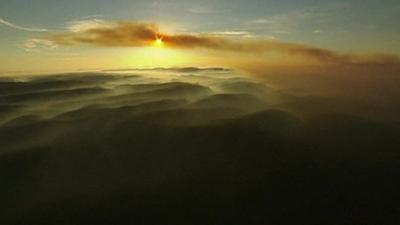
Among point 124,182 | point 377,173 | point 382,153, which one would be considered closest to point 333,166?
point 377,173

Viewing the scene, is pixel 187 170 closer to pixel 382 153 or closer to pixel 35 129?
pixel 382 153

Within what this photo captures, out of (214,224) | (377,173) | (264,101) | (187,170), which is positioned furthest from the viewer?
(264,101)

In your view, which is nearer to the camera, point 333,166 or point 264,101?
point 333,166

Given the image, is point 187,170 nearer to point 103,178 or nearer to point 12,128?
point 103,178

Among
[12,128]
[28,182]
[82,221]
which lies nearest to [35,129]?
[12,128]

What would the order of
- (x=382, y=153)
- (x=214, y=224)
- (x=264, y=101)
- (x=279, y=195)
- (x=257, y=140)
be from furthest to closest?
(x=264, y=101) < (x=257, y=140) < (x=382, y=153) < (x=279, y=195) < (x=214, y=224)

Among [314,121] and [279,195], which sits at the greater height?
[314,121]

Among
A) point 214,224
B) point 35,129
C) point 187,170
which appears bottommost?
point 214,224
